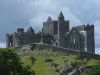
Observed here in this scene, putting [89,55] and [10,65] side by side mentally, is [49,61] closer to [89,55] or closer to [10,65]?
[89,55]

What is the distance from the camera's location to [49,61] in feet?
594

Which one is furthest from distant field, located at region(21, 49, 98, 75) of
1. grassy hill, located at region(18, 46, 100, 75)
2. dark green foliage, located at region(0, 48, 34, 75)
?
dark green foliage, located at region(0, 48, 34, 75)

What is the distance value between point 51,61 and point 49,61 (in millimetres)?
1043

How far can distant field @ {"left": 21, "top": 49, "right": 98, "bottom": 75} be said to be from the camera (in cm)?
17125

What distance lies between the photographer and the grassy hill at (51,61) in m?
170

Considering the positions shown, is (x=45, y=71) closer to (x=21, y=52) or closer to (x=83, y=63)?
(x=83, y=63)

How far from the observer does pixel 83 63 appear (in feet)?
579

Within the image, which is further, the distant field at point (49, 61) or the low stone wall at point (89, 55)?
the low stone wall at point (89, 55)

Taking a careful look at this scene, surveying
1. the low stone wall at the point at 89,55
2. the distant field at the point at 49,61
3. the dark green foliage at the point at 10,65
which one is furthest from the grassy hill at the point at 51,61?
the dark green foliage at the point at 10,65

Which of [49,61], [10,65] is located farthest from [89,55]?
[10,65]

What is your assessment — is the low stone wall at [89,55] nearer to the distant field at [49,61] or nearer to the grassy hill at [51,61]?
the grassy hill at [51,61]

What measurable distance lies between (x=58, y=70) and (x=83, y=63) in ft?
30.5

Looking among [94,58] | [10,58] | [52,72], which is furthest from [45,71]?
[10,58]

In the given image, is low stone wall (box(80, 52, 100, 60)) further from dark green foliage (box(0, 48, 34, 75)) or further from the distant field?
dark green foliage (box(0, 48, 34, 75))
